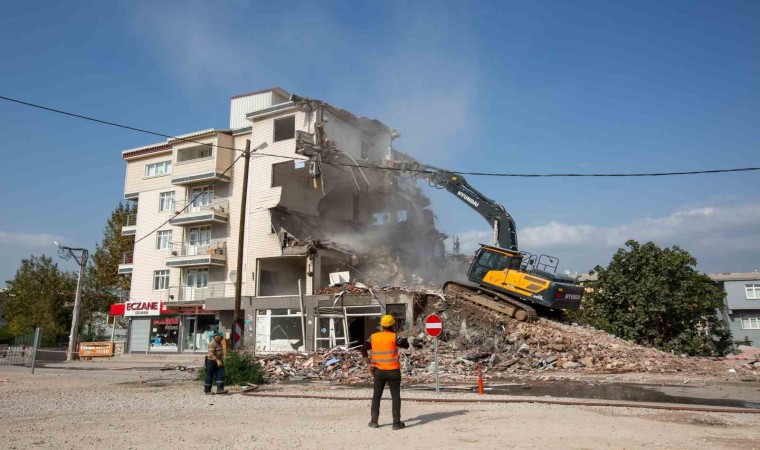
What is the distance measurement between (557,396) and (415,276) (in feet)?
72.4

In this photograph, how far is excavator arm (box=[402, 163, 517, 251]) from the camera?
23.5 metres

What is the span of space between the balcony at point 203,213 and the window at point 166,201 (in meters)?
1.67

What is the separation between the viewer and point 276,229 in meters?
33.6

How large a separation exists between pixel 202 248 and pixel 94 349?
32.4ft

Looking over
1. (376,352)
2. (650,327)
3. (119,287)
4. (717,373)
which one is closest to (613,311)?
(650,327)

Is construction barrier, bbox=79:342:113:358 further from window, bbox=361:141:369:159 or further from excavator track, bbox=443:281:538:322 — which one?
excavator track, bbox=443:281:538:322

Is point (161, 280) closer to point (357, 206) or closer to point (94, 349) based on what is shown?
point (94, 349)

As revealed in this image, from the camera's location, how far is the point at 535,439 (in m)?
6.65

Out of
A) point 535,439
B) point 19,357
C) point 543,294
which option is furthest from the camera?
point 19,357

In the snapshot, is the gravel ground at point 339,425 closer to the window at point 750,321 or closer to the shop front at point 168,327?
the shop front at point 168,327

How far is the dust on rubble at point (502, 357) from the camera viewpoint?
57.2 feet

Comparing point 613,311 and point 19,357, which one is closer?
point 613,311

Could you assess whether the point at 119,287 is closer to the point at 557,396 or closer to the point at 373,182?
the point at 373,182

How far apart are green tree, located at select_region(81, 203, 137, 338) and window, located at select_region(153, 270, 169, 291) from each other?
29.1 feet
